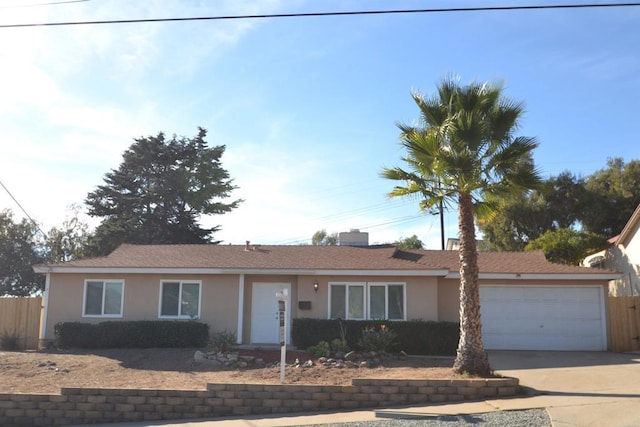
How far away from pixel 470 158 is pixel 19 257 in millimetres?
36766

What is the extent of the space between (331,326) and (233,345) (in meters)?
3.08

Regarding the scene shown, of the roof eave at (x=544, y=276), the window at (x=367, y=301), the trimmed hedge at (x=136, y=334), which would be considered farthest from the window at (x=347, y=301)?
the trimmed hedge at (x=136, y=334)

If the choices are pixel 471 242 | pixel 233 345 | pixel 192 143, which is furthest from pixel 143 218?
pixel 471 242

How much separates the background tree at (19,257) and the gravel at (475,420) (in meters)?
36.4

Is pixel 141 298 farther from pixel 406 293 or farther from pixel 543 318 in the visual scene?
pixel 543 318

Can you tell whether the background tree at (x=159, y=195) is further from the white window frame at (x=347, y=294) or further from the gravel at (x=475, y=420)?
the gravel at (x=475, y=420)

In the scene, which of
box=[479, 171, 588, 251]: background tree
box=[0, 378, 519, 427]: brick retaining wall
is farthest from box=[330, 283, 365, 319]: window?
box=[479, 171, 588, 251]: background tree

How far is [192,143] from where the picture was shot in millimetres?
42906

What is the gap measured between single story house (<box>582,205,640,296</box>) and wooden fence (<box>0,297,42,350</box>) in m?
21.8

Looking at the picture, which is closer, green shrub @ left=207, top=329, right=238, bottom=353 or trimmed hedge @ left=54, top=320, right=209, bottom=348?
green shrub @ left=207, top=329, right=238, bottom=353

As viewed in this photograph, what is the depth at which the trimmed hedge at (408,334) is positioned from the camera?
17.2m

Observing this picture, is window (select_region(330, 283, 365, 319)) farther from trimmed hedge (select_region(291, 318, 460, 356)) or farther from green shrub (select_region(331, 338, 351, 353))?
green shrub (select_region(331, 338, 351, 353))

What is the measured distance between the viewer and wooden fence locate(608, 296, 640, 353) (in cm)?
1864

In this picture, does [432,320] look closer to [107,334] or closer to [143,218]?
[107,334]
